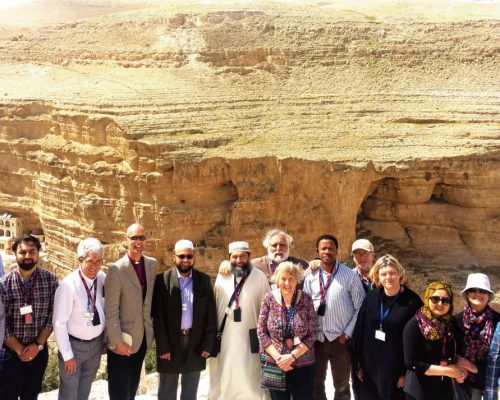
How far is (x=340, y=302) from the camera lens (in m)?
7.75

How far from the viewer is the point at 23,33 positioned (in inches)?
1278

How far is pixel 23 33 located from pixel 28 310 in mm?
28017

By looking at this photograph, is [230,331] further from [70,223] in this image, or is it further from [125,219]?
[70,223]

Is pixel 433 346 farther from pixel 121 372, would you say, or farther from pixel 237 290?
pixel 121 372

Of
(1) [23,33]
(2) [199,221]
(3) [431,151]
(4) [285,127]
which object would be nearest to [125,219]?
(2) [199,221]

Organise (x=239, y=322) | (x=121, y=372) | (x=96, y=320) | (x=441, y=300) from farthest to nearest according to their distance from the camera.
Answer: (x=121, y=372) < (x=239, y=322) < (x=96, y=320) < (x=441, y=300)

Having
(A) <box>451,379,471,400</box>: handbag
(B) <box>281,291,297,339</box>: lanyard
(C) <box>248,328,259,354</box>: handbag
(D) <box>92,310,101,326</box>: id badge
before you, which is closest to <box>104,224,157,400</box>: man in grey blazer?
(D) <box>92,310,101,326</box>: id badge

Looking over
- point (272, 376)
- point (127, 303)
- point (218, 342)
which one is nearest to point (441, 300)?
point (272, 376)

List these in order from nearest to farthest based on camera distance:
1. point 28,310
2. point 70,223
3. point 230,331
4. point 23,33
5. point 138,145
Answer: point 28,310
point 230,331
point 138,145
point 70,223
point 23,33

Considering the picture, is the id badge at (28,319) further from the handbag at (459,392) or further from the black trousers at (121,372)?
the handbag at (459,392)

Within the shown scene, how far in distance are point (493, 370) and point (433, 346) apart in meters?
0.59

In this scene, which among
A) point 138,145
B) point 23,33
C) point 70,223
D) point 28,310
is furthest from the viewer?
point 23,33

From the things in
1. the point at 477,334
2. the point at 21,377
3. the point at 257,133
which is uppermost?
the point at 257,133

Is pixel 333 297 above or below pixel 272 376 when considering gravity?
above
